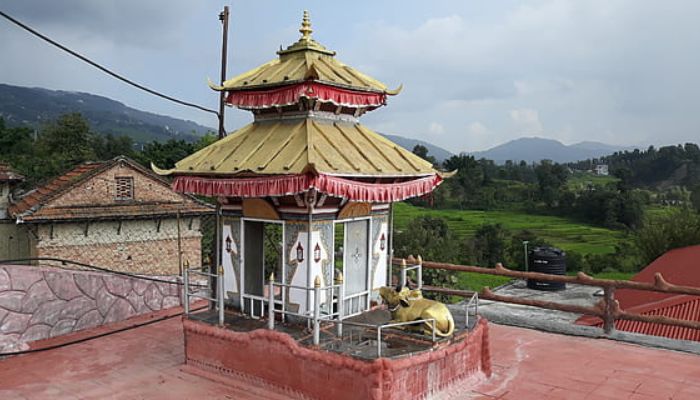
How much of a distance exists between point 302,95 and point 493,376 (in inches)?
172

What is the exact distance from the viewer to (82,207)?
14328 millimetres

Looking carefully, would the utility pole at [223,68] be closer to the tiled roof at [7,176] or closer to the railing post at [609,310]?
the railing post at [609,310]

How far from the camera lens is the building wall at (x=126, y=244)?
13.8m

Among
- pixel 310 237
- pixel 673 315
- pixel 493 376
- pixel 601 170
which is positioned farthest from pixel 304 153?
pixel 601 170

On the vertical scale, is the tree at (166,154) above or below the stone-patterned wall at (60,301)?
above

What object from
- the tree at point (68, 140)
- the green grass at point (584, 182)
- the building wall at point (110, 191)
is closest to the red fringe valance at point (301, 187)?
the building wall at point (110, 191)

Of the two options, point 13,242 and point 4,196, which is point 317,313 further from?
point 4,196

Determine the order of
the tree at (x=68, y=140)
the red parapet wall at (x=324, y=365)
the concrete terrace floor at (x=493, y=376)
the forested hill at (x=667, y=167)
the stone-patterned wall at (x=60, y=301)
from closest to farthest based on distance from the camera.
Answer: the red parapet wall at (x=324, y=365) → the concrete terrace floor at (x=493, y=376) → the stone-patterned wall at (x=60, y=301) → the tree at (x=68, y=140) → the forested hill at (x=667, y=167)

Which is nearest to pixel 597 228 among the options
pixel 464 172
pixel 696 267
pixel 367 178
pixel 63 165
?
pixel 464 172

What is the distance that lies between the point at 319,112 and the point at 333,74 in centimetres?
55

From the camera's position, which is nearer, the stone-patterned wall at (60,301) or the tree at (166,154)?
the stone-patterned wall at (60,301)

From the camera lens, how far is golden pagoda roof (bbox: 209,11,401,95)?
7262 mm

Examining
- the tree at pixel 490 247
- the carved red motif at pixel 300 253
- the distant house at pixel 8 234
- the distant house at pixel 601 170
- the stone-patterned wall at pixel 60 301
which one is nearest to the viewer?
the carved red motif at pixel 300 253

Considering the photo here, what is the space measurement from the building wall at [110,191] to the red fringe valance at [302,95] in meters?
8.49
